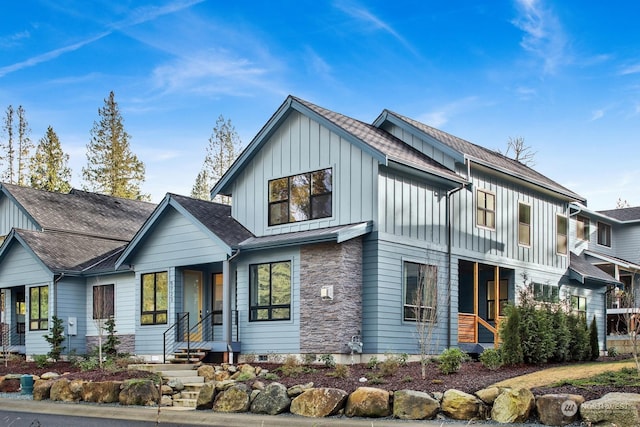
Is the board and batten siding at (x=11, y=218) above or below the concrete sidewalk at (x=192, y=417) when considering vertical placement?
above

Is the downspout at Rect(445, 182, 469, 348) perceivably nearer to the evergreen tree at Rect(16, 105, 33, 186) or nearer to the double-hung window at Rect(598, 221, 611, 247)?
the double-hung window at Rect(598, 221, 611, 247)

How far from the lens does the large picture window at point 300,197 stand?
70.0ft

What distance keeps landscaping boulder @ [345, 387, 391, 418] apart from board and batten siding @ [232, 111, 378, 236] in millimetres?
7484

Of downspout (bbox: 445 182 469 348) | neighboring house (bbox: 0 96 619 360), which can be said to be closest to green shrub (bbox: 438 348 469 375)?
neighboring house (bbox: 0 96 619 360)

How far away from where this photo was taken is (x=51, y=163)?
178 feet

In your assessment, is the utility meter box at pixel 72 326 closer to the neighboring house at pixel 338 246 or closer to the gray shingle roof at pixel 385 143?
the neighboring house at pixel 338 246

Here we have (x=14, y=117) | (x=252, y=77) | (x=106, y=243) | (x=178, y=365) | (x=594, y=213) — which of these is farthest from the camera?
(x=14, y=117)

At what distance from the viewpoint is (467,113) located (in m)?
28.8

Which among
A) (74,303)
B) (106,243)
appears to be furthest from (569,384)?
(106,243)

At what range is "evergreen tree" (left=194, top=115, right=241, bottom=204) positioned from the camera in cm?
5391

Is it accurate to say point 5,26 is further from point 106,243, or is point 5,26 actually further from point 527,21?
point 527,21

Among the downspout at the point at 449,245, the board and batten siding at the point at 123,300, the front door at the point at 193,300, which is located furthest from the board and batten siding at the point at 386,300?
the board and batten siding at the point at 123,300

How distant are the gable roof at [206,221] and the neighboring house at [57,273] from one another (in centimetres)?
255

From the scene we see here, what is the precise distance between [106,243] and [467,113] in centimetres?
1508
